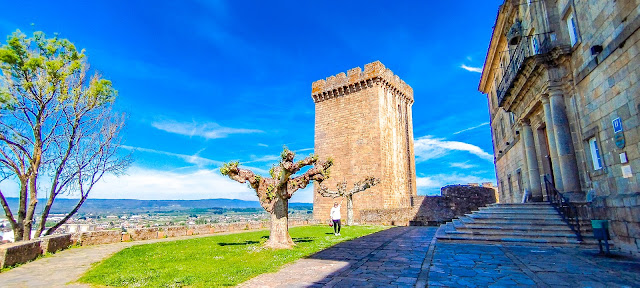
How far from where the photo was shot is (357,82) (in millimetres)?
30453

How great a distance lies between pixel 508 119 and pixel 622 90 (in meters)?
12.3

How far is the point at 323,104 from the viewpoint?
3316cm

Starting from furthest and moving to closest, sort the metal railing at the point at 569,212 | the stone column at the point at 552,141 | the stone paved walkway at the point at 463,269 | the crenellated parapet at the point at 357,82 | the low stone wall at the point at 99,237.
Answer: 1. the crenellated parapet at the point at 357,82
2. the low stone wall at the point at 99,237
3. the stone column at the point at 552,141
4. the metal railing at the point at 569,212
5. the stone paved walkway at the point at 463,269

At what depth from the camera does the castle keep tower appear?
28328 mm

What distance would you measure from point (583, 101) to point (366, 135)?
20.8 m

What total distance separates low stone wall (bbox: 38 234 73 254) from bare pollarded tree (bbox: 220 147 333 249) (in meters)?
6.26

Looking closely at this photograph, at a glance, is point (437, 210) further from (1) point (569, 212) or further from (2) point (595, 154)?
(2) point (595, 154)

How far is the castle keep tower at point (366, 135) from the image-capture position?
92.9 ft

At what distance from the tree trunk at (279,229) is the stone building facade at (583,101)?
8894 millimetres

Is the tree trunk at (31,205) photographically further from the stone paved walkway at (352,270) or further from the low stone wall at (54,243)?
the stone paved walkway at (352,270)

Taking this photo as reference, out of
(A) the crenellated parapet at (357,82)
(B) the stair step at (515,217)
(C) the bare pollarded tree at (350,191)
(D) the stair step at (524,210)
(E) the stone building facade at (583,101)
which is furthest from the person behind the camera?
(A) the crenellated parapet at (357,82)

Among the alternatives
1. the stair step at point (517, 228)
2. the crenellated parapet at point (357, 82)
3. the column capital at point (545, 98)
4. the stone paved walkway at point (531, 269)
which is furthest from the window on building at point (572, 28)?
the crenellated parapet at point (357, 82)

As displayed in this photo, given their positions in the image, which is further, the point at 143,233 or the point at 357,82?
the point at 357,82

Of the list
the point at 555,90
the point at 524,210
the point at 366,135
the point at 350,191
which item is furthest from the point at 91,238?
the point at 366,135
